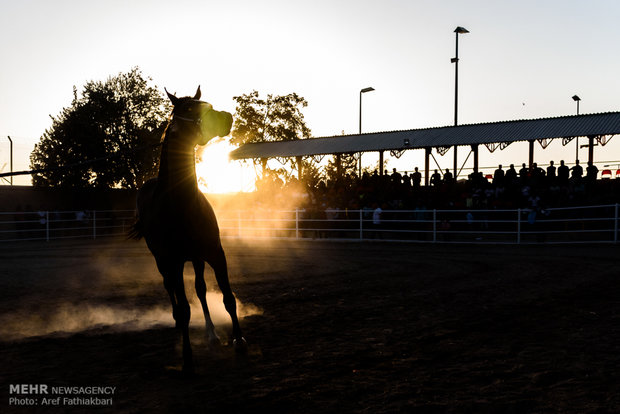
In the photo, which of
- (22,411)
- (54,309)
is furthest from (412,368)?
(54,309)

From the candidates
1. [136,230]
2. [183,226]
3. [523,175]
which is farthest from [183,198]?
[523,175]

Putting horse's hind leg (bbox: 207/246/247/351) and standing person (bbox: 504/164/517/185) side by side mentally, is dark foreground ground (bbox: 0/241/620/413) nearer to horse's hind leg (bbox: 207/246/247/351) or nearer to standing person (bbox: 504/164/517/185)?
horse's hind leg (bbox: 207/246/247/351)

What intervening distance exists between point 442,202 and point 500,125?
28.1 feet

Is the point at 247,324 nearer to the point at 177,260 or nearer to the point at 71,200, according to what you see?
the point at 177,260

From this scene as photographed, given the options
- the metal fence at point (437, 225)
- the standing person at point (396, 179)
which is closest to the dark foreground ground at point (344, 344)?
the metal fence at point (437, 225)

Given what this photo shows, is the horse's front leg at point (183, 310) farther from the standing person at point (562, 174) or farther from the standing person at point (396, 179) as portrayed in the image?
the standing person at point (562, 174)

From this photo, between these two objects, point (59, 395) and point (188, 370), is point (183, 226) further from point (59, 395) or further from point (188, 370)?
point (59, 395)

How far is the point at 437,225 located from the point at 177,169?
16.3m

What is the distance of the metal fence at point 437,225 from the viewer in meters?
17.5

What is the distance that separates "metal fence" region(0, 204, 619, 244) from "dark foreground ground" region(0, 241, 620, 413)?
808cm

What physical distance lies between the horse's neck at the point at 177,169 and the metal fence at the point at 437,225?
13.9 m

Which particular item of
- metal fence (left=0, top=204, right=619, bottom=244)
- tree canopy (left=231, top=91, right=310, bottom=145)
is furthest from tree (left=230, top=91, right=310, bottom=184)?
metal fence (left=0, top=204, right=619, bottom=244)

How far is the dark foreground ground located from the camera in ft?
11.9

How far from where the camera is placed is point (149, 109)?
37.0m
